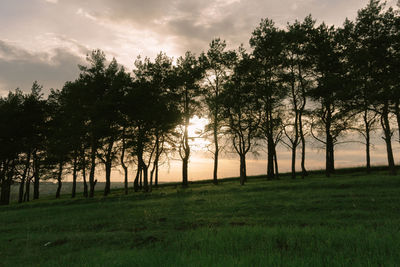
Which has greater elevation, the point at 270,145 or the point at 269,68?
the point at 269,68

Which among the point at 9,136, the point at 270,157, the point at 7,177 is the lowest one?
the point at 7,177

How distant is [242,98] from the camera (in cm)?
3838

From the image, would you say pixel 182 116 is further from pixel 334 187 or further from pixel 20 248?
pixel 20 248

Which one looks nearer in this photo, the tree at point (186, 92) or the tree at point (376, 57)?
the tree at point (376, 57)

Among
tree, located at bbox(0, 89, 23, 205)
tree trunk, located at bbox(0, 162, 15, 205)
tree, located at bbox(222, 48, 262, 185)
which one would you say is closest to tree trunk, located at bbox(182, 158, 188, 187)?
tree, located at bbox(222, 48, 262, 185)

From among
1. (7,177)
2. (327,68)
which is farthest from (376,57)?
(7,177)

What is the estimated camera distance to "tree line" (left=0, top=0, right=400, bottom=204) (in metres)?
32.6

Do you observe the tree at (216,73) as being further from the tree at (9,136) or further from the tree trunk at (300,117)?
the tree at (9,136)

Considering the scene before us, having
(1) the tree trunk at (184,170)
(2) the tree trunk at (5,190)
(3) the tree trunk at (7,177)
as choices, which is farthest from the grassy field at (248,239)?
(2) the tree trunk at (5,190)

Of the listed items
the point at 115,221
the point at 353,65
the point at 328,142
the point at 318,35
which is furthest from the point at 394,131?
the point at 115,221

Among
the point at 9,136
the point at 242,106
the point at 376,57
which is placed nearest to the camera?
the point at 376,57

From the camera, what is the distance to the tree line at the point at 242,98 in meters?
32.6

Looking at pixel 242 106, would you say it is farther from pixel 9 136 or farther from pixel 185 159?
pixel 9 136

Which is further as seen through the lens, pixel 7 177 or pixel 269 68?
pixel 7 177
